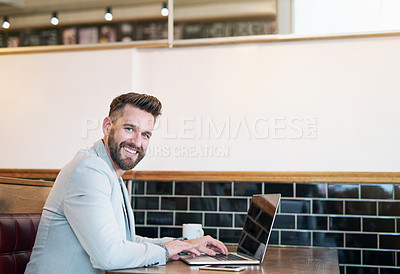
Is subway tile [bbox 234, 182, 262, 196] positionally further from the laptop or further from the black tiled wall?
the laptop

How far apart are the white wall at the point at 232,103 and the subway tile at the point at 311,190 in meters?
0.11

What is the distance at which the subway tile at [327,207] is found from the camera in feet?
10.3

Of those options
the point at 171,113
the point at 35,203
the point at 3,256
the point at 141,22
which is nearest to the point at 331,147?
the point at 171,113

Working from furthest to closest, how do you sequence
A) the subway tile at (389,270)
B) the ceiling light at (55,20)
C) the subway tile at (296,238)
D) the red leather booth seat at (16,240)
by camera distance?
1. the ceiling light at (55,20)
2. the subway tile at (296,238)
3. the subway tile at (389,270)
4. the red leather booth seat at (16,240)

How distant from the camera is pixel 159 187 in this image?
338cm

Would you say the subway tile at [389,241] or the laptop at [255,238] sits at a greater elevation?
the laptop at [255,238]

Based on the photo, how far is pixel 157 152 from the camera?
3414 millimetres

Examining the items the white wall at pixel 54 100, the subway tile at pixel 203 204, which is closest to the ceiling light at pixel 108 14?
the white wall at pixel 54 100

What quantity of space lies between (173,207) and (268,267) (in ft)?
4.32

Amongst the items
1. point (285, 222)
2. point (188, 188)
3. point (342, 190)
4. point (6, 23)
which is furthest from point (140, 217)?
point (6, 23)

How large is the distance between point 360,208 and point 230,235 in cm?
81

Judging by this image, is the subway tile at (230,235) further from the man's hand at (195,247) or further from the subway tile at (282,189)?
the man's hand at (195,247)

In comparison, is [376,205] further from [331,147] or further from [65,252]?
[65,252]

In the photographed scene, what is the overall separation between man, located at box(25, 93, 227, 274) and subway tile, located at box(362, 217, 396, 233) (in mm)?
1222
